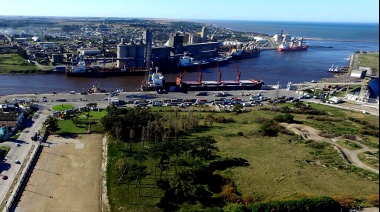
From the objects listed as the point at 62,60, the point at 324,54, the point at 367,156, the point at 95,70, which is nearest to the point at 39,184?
the point at 367,156

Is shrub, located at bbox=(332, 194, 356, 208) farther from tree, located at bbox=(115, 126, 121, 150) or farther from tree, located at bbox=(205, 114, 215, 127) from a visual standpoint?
tree, located at bbox=(205, 114, 215, 127)

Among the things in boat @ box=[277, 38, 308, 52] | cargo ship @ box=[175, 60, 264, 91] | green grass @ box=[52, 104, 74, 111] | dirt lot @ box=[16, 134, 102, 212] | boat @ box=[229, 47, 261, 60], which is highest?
boat @ box=[277, 38, 308, 52]

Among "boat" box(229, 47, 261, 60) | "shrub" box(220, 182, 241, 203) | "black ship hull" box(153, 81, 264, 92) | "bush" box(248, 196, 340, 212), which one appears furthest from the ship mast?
"bush" box(248, 196, 340, 212)

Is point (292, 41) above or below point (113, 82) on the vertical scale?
above

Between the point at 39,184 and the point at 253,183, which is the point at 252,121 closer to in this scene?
the point at 253,183

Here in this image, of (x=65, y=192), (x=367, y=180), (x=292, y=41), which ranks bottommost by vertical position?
(x=65, y=192)

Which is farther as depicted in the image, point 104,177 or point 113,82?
point 113,82
